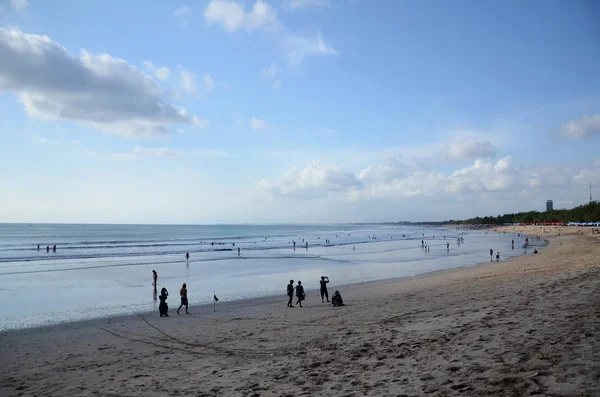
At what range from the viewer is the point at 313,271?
117ft

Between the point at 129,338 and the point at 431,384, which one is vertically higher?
the point at 431,384

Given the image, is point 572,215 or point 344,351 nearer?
point 344,351

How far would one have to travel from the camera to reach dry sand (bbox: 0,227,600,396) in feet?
21.1

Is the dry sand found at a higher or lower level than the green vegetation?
lower

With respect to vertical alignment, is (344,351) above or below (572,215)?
below

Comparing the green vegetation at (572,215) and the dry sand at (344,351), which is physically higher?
the green vegetation at (572,215)

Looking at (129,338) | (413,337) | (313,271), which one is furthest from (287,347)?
(313,271)

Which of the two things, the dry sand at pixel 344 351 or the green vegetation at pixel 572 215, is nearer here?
the dry sand at pixel 344 351

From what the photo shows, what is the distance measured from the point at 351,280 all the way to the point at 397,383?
23.1 metres

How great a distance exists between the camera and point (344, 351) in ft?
30.5

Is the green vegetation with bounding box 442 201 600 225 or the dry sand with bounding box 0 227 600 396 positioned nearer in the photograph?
the dry sand with bounding box 0 227 600 396

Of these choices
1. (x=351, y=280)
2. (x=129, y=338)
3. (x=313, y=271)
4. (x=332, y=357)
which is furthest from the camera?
(x=313, y=271)

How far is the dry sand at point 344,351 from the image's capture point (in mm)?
6445

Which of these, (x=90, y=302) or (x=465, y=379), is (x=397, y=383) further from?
(x=90, y=302)
